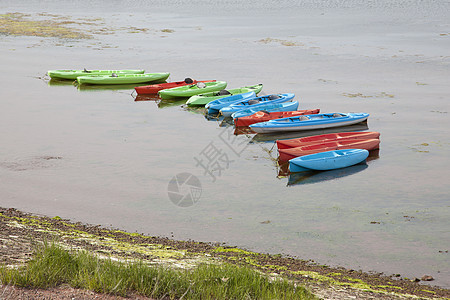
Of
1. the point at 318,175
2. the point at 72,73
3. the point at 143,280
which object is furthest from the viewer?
the point at 72,73

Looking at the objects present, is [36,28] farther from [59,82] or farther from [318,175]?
[318,175]

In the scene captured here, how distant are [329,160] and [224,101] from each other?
8.55 m

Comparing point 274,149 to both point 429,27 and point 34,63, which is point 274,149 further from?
point 429,27

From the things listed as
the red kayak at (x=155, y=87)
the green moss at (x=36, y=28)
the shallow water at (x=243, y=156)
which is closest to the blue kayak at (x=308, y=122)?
the shallow water at (x=243, y=156)

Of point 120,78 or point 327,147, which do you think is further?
point 120,78

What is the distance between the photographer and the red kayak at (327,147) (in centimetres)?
1731

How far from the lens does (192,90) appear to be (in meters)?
26.7

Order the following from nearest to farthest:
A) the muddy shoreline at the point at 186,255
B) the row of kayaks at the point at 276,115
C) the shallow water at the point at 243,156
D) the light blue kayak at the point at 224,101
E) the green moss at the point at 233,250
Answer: the muddy shoreline at the point at 186,255
the green moss at the point at 233,250
the shallow water at the point at 243,156
the row of kayaks at the point at 276,115
the light blue kayak at the point at 224,101

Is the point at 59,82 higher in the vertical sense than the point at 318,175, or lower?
lower

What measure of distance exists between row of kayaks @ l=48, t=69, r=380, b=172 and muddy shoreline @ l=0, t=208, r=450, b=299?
6.21 metres

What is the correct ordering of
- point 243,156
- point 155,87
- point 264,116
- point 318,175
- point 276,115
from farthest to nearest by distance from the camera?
point 155,87, point 276,115, point 264,116, point 243,156, point 318,175

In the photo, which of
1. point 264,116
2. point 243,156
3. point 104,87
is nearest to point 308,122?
point 264,116

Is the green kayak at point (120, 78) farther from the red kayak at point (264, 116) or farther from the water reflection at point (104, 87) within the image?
the red kayak at point (264, 116)

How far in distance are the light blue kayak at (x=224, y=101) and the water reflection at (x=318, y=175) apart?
25.8ft
